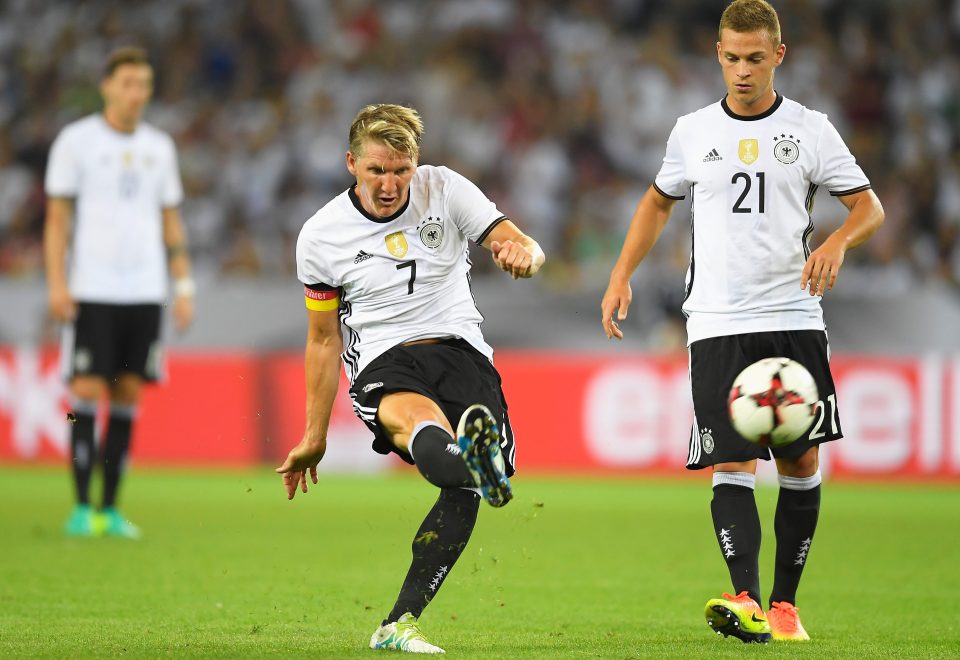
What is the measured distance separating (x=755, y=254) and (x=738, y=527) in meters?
1.04

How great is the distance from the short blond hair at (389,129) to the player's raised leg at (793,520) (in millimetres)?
1929

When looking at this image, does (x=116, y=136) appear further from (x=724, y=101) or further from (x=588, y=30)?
(x=588, y=30)

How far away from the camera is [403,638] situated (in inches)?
194

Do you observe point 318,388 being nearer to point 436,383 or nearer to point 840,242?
point 436,383

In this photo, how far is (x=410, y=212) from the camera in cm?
555

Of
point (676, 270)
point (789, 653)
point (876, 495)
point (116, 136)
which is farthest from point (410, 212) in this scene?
point (676, 270)

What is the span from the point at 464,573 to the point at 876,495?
18.7ft

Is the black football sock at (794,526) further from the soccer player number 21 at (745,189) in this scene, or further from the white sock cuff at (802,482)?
the soccer player number 21 at (745,189)

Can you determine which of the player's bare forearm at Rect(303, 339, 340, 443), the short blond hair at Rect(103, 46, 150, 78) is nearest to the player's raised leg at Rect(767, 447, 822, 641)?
the player's bare forearm at Rect(303, 339, 340, 443)


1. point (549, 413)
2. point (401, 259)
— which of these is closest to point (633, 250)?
point (401, 259)

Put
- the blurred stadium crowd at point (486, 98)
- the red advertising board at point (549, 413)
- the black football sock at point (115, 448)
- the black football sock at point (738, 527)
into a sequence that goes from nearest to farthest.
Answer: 1. the black football sock at point (738, 527)
2. the black football sock at point (115, 448)
3. the red advertising board at point (549, 413)
4. the blurred stadium crowd at point (486, 98)

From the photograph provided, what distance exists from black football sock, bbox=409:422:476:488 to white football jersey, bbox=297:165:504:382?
0.62 m

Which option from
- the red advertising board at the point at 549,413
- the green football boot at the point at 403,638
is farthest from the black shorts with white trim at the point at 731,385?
the red advertising board at the point at 549,413

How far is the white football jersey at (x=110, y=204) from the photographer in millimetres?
9430
